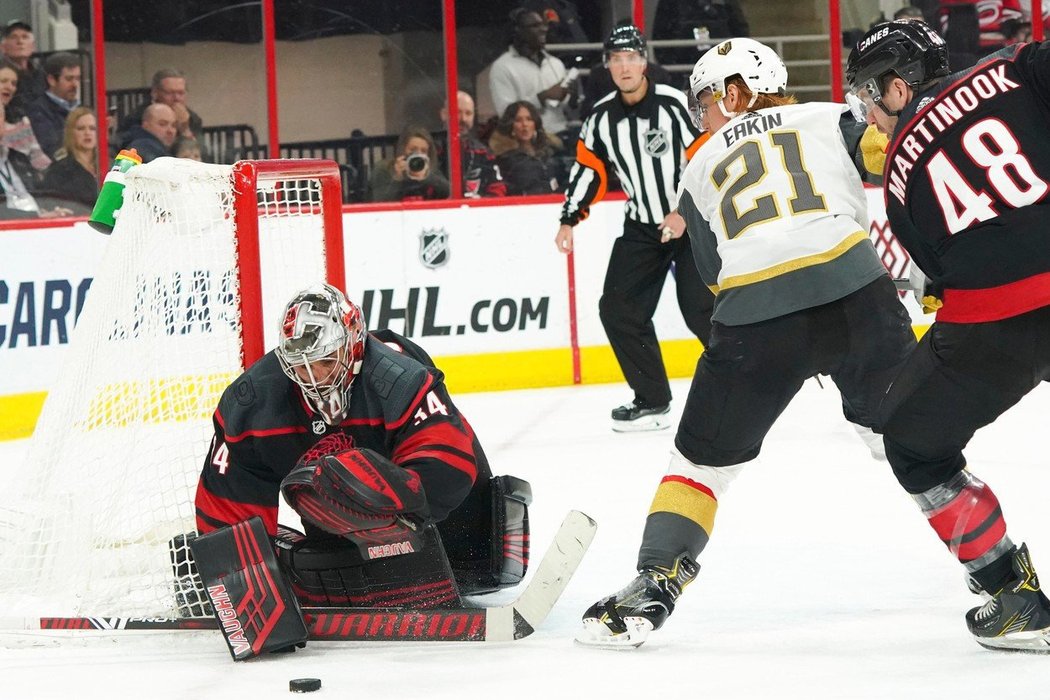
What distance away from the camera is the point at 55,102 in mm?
6520

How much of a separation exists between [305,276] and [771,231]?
5.70 ft

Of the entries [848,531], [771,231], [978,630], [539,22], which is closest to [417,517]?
[771,231]

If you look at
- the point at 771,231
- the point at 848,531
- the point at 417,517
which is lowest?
the point at 848,531

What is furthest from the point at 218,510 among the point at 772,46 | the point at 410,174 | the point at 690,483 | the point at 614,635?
the point at 772,46

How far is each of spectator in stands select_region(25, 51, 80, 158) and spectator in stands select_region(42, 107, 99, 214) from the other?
3cm

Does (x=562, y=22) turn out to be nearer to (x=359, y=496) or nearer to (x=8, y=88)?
(x=8, y=88)

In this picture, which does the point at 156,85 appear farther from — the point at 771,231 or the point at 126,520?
the point at 771,231

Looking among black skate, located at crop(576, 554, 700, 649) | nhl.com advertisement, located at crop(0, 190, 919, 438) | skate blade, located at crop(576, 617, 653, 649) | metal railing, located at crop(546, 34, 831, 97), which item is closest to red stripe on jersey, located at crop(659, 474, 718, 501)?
black skate, located at crop(576, 554, 700, 649)

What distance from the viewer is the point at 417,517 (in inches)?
114

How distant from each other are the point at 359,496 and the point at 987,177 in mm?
1204

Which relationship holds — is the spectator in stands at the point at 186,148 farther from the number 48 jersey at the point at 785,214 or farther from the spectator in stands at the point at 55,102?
the number 48 jersey at the point at 785,214

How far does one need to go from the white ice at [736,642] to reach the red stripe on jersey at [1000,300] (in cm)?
62

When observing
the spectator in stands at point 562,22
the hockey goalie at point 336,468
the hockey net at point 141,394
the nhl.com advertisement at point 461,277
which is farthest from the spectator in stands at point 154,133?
the hockey goalie at point 336,468

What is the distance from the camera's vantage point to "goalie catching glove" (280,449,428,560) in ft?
8.96
